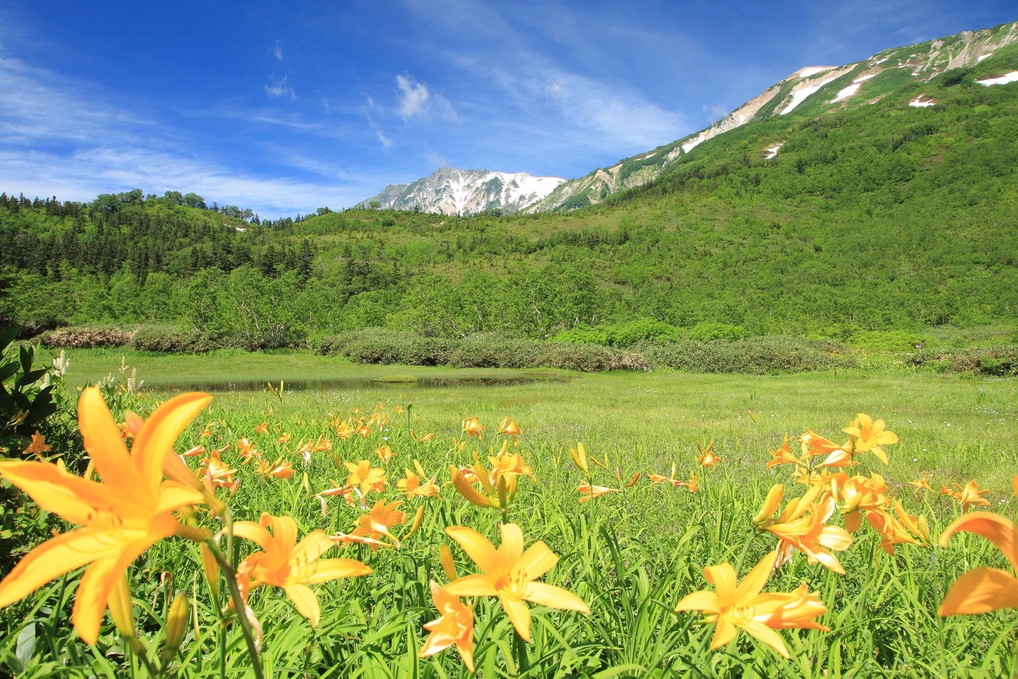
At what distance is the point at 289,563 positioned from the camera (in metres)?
0.83

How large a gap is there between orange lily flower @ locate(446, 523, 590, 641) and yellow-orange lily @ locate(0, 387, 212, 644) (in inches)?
13.4

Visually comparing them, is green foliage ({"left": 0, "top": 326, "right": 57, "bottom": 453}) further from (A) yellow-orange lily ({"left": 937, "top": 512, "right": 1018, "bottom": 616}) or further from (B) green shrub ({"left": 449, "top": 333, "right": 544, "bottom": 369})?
(B) green shrub ({"left": 449, "top": 333, "right": 544, "bottom": 369})

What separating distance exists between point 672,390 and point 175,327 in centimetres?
3224

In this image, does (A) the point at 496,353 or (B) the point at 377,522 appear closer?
(B) the point at 377,522

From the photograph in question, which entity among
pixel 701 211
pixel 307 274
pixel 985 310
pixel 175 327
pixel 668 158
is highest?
pixel 668 158

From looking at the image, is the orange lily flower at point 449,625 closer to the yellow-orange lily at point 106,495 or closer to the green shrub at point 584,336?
the yellow-orange lily at point 106,495

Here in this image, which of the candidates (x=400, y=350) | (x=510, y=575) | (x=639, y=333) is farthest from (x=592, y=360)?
(x=510, y=575)

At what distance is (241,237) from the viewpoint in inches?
2650

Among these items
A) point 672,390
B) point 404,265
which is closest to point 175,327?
point 404,265

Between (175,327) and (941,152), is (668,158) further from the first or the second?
(175,327)

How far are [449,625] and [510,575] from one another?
0.12m

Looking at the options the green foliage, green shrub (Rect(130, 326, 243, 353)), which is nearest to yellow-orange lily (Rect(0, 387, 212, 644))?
the green foliage

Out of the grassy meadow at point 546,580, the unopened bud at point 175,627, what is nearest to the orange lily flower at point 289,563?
the grassy meadow at point 546,580

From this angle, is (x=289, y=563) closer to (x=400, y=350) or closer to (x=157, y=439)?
(x=157, y=439)
